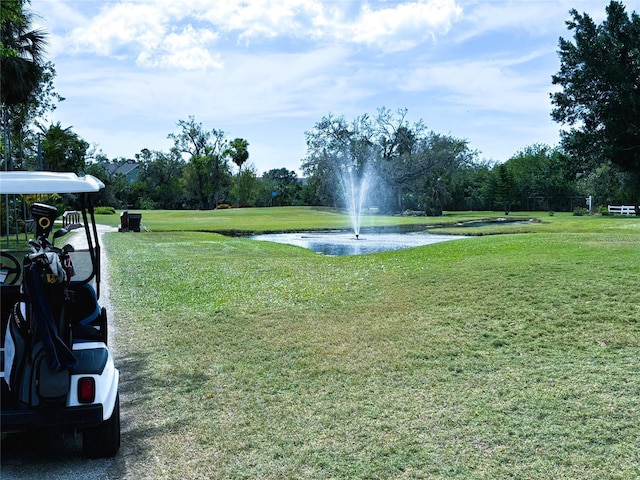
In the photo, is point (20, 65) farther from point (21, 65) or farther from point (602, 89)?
point (602, 89)

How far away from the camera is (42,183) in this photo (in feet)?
13.0

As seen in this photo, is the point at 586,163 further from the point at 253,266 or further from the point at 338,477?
the point at 338,477

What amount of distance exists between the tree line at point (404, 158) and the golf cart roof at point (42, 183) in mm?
6827

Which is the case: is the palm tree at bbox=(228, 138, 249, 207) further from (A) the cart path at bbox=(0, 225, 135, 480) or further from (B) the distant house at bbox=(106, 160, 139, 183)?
(A) the cart path at bbox=(0, 225, 135, 480)

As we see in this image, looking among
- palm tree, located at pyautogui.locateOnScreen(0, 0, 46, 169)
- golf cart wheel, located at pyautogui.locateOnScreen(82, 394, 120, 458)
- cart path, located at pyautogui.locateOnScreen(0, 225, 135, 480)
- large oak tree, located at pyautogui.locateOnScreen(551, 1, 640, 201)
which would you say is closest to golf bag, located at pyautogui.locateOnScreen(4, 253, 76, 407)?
golf cart wheel, located at pyautogui.locateOnScreen(82, 394, 120, 458)

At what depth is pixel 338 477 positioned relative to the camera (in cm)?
362

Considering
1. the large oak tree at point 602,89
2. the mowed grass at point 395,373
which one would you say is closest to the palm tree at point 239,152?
the large oak tree at point 602,89

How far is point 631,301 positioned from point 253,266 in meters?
8.05

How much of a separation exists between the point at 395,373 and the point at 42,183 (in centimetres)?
342

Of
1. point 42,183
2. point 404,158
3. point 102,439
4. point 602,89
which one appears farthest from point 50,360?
point 404,158

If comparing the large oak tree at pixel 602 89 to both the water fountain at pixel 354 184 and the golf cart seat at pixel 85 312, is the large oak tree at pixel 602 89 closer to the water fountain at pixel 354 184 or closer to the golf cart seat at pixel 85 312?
the golf cart seat at pixel 85 312

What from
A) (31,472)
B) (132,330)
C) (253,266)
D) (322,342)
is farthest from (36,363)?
(253,266)

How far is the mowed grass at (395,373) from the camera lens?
388 cm

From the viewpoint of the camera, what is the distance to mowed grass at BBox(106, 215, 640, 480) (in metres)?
3.88
